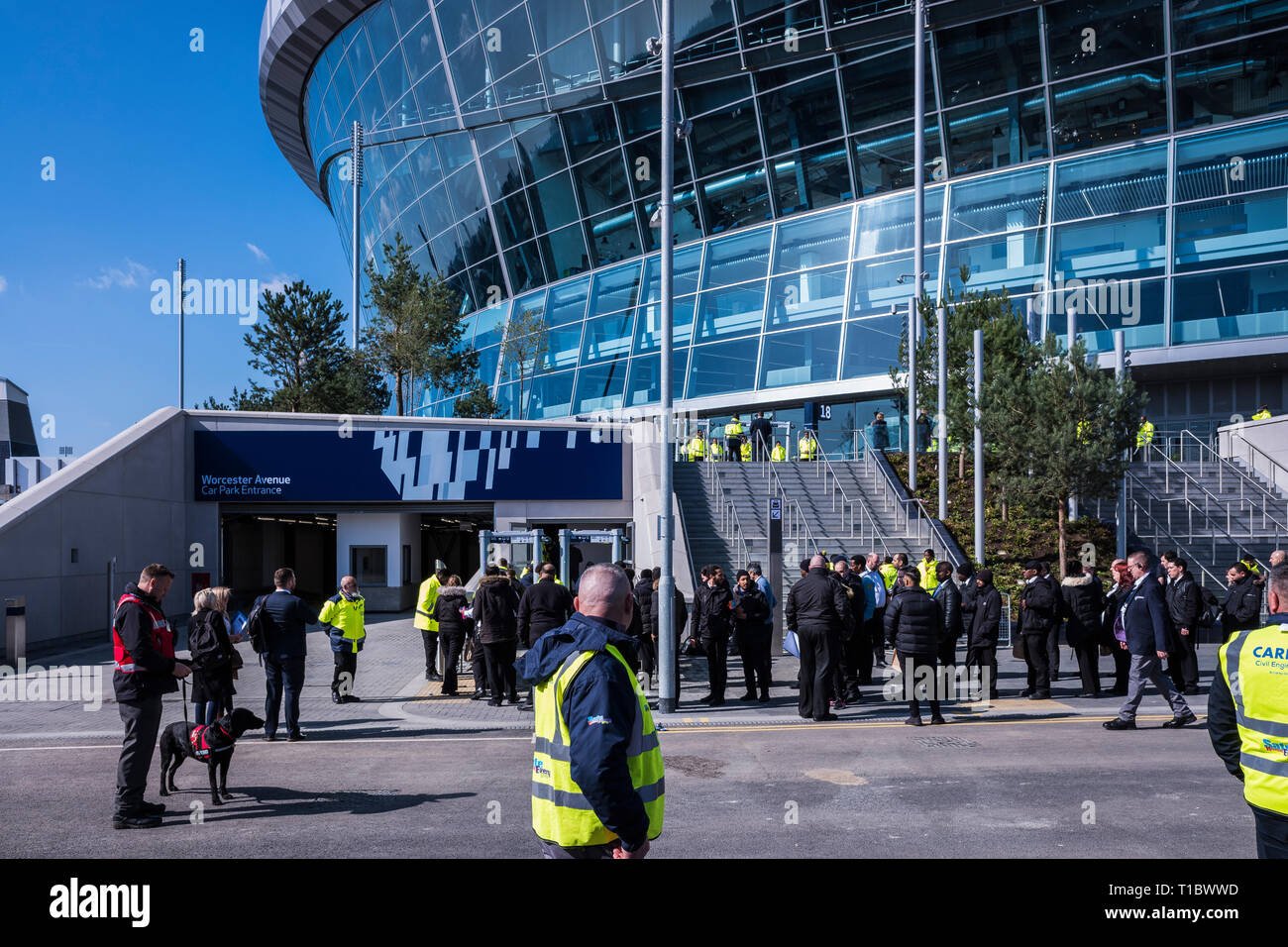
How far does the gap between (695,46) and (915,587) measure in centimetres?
3123

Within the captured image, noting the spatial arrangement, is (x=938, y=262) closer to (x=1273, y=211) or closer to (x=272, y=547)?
(x=1273, y=211)

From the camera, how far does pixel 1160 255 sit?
31.6 meters

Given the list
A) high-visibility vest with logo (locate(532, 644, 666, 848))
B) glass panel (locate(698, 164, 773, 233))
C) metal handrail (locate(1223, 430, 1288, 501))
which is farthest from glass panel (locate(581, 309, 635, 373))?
high-visibility vest with logo (locate(532, 644, 666, 848))

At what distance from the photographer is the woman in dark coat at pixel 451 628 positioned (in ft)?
44.5

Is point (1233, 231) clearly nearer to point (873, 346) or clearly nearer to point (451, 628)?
point (873, 346)

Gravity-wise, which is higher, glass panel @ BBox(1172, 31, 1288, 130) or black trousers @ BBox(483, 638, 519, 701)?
glass panel @ BBox(1172, 31, 1288, 130)

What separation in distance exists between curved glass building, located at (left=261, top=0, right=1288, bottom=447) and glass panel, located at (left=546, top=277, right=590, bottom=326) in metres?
0.15

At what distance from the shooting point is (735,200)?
126 ft

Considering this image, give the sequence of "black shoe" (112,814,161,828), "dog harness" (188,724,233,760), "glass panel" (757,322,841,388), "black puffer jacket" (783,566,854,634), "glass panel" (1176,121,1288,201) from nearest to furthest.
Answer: "black shoe" (112,814,161,828)
"dog harness" (188,724,233,760)
"black puffer jacket" (783,566,854,634)
"glass panel" (1176,121,1288,201)
"glass panel" (757,322,841,388)

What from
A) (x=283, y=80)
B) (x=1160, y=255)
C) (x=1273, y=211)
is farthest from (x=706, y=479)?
(x=283, y=80)

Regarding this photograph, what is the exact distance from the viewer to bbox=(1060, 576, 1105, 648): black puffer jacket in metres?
12.5

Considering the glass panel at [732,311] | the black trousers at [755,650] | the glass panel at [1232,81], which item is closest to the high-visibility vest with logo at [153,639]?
the black trousers at [755,650]

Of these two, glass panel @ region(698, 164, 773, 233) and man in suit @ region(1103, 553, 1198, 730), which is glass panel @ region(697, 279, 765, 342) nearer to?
glass panel @ region(698, 164, 773, 233)
